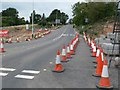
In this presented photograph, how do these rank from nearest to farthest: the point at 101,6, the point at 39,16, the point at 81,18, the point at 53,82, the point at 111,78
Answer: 1. the point at 53,82
2. the point at 111,78
3. the point at 101,6
4. the point at 81,18
5. the point at 39,16

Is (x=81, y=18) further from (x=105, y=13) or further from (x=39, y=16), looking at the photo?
(x=39, y=16)

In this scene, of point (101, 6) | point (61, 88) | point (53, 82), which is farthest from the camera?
point (101, 6)

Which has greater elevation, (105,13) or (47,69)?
(105,13)

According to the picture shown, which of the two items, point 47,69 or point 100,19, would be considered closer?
point 47,69

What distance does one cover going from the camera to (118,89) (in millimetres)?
8609

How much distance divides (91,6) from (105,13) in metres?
3.72

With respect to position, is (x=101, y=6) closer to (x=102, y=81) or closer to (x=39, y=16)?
(x=102, y=81)

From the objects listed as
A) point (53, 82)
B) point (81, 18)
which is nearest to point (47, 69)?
point (53, 82)

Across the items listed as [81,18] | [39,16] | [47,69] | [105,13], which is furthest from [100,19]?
[39,16]

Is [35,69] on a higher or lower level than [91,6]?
lower

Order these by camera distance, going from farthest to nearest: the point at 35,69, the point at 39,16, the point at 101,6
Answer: the point at 39,16
the point at 101,6
the point at 35,69

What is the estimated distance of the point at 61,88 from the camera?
27.9 ft

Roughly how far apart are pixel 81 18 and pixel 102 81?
74069 mm

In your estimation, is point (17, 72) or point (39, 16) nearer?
point (17, 72)
